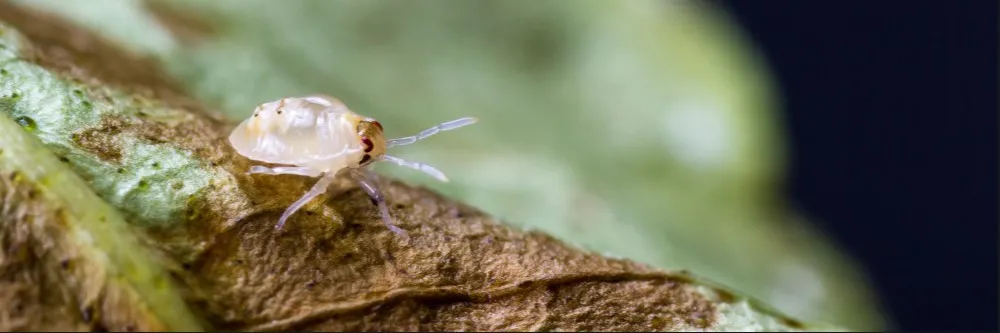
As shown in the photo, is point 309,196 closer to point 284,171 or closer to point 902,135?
point 284,171

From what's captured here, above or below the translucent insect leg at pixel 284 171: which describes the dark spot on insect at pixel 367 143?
above

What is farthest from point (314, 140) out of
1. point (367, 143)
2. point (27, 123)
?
point (27, 123)

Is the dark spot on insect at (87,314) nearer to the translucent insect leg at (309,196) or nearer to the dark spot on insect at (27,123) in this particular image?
the translucent insect leg at (309,196)

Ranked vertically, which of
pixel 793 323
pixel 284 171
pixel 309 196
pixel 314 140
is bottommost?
pixel 793 323

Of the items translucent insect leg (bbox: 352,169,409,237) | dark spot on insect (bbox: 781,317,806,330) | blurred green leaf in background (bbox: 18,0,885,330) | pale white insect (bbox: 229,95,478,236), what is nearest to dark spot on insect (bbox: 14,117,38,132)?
pale white insect (bbox: 229,95,478,236)

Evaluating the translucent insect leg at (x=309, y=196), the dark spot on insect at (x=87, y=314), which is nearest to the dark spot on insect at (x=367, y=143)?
the translucent insect leg at (x=309, y=196)

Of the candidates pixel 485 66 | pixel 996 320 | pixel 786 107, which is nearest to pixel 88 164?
pixel 485 66

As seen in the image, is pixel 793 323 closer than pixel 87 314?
No
